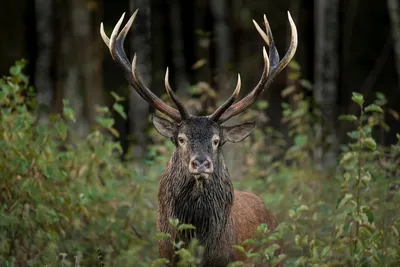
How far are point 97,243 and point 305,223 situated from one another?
2155mm

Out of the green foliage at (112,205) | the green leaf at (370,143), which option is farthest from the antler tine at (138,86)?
the green leaf at (370,143)

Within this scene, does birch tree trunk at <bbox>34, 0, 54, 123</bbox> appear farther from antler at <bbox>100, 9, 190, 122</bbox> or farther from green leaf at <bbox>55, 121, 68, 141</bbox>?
antler at <bbox>100, 9, 190, 122</bbox>

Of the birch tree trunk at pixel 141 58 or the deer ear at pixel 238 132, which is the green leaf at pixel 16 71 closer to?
the deer ear at pixel 238 132

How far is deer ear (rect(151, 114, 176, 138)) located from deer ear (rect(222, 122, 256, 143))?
45cm

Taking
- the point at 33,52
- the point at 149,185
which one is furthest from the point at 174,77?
the point at 149,185

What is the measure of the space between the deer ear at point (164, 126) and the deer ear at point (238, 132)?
17.7 inches

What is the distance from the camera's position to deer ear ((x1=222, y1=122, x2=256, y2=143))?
8969 mm

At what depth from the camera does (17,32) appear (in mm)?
28531

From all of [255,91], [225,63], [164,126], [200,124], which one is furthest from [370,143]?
[225,63]

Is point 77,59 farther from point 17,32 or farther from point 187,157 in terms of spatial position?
point 187,157

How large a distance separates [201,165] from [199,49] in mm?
17652

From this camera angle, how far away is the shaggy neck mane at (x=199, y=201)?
28.0ft

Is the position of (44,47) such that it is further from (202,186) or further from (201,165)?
(201,165)

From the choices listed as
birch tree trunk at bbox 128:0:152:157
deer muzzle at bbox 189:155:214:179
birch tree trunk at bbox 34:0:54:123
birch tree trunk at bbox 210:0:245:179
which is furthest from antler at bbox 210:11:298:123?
birch tree trunk at bbox 34:0:54:123
